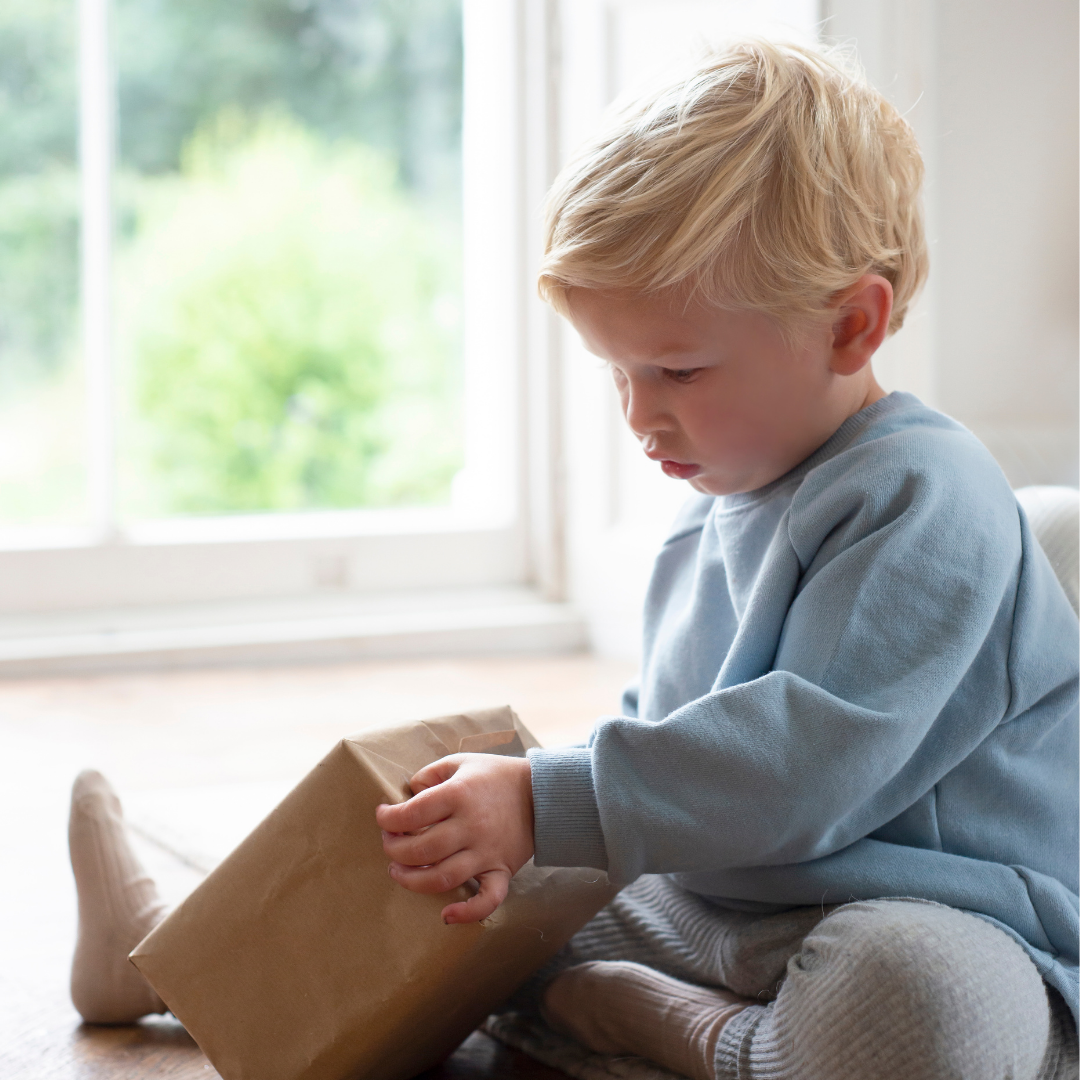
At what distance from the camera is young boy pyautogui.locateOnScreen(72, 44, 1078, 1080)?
712 millimetres

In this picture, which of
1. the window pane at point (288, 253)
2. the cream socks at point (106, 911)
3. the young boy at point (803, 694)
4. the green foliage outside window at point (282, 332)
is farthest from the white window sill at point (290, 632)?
the young boy at point (803, 694)

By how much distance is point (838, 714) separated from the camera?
712 millimetres

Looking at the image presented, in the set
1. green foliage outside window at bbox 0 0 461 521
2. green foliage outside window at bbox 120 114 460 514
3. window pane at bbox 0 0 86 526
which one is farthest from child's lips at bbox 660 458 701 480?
green foliage outside window at bbox 120 114 460 514

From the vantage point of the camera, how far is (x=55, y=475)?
3.03 metres

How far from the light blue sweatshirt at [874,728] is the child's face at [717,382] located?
29 millimetres

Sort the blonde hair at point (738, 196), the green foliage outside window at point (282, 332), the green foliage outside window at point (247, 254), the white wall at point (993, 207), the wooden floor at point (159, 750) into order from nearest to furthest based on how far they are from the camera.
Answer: the blonde hair at point (738, 196) → the wooden floor at point (159, 750) → the white wall at point (993, 207) → the green foliage outside window at point (247, 254) → the green foliage outside window at point (282, 332)

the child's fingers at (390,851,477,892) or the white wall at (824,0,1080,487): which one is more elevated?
the white wall at (824,0,1080,487)

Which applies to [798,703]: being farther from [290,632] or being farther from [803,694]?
[290,632]

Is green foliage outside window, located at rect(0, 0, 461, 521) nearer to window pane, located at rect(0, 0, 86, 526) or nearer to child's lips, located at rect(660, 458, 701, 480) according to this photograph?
window pane, located at rect(0, 0, 86, 526)

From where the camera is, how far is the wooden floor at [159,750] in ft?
2.94

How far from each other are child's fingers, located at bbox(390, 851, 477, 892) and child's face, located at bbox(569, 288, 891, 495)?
31 cm

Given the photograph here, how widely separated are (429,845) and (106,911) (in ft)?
1.20

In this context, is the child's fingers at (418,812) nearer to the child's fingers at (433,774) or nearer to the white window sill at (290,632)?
the child's fingers at (433,774)

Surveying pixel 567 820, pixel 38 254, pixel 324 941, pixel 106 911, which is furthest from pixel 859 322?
pixel 38 254
